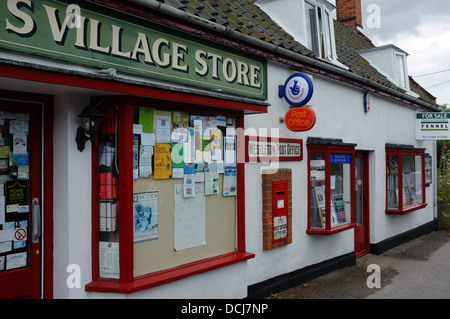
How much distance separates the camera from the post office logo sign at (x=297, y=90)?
5918 millimetres

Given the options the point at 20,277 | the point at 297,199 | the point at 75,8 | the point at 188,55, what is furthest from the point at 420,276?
the point at 75,8

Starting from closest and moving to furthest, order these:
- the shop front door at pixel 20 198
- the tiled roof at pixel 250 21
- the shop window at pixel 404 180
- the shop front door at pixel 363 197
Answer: the shop front door at pixel 20 198 → the tiled roof at pixel 250 21 → the shop front door at pixel 363 197 → the shop window at pixel 404 180

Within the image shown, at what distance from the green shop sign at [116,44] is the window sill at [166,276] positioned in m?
2.15

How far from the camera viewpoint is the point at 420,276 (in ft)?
23.7

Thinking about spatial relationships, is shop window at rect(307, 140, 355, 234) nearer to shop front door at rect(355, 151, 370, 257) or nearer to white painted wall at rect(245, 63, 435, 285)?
white painted wall at rect(245, 63, 435, 285)

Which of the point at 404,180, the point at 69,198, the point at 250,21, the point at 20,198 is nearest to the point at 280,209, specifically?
the point at 250,21

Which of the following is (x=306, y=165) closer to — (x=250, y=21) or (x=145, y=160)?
(x=250, y=21)

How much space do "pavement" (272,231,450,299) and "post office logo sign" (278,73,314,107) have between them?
2963mm

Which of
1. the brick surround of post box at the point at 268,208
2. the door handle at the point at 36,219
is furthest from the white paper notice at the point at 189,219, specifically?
the door handle at the point at 36,219

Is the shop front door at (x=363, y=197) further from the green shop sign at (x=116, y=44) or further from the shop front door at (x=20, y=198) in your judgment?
the shop front door at (x=20, y=198)

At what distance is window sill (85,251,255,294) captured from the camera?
3971 mm
